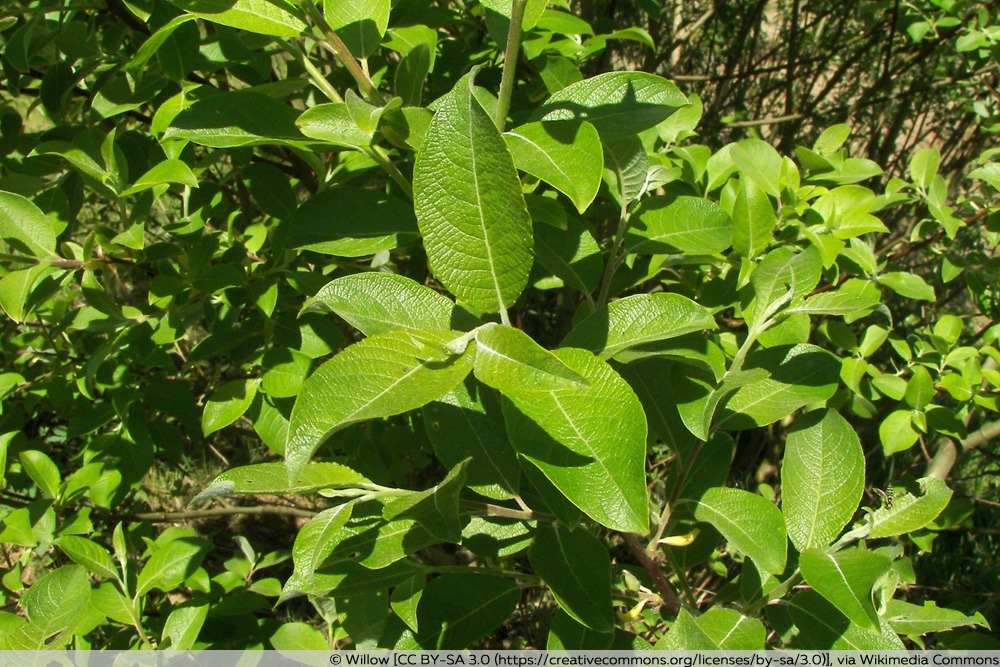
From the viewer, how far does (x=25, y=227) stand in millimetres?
1367

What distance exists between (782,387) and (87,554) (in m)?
1.49

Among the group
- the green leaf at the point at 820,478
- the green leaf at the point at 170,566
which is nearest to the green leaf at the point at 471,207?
the green leaf at the point at 820,478

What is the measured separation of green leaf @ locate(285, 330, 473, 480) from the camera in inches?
29.4

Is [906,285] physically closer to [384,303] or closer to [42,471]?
[384,303]

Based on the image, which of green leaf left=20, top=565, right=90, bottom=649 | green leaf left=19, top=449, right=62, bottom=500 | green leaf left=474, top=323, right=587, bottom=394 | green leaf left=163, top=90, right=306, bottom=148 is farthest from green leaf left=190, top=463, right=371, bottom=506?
green leaf left=19, top=449, right=62, bottom=500

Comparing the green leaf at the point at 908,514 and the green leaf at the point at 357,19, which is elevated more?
the green leaf at the point at 357,19

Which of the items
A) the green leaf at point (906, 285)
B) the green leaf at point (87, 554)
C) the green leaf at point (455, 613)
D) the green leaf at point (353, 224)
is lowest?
the green leaf at point (87, 554)

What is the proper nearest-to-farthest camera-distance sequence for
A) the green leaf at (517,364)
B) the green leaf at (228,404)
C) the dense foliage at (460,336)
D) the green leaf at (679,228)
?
1. the green leaf at (517,364)
2. the dense foliage at (460,336)
3. the green leaf at (679,228)
4. the green leaf at (228,404)

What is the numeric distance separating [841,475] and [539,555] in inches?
22.1

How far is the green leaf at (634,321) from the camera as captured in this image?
0.98 m

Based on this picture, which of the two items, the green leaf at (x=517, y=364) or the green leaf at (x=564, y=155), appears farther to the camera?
the green leaf at (x=564, y=155)

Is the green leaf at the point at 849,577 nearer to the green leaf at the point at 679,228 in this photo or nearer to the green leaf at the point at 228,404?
the green leaf at the point at 679,228

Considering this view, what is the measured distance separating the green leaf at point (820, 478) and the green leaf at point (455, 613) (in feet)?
1.76

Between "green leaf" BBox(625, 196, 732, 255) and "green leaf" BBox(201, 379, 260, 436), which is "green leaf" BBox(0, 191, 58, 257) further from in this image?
"green leaf" BBox(625, 196, 732, 255)
